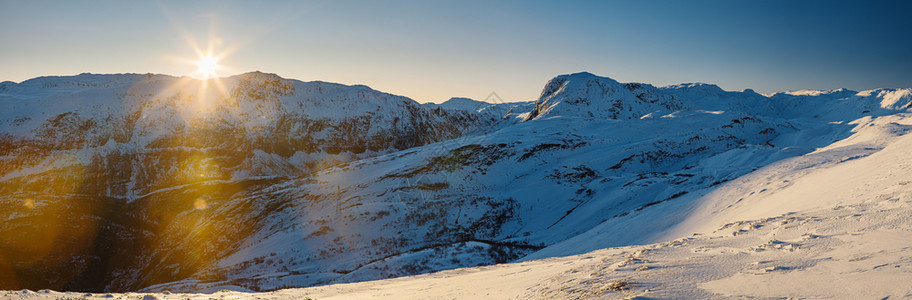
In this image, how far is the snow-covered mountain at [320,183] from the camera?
33.3 metres

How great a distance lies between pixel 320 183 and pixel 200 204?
19.4m

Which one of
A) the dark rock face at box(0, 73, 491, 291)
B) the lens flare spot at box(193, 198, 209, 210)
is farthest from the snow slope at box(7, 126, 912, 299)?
the lens flare spot at box(193, 198, 209, 210)

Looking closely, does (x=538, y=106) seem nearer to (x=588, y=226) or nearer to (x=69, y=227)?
(x=588, y=226)

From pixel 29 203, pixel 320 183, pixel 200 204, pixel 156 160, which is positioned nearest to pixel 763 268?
pixel 320 183

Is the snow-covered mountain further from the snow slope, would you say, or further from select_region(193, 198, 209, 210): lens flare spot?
the snow slope

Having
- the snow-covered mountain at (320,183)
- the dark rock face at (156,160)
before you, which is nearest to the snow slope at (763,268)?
the snow-covered mountain at (320,183)

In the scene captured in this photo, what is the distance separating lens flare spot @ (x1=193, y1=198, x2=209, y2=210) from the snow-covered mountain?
0.40 m

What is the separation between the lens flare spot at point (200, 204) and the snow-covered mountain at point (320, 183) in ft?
1.30

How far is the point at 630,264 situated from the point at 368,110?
113 metres

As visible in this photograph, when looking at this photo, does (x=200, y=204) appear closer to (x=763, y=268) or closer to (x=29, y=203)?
(x=29, y=203)

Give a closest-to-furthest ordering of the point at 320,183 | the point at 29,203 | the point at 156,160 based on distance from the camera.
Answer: the point at 320,183
the point at 29,203
the point at 156,160

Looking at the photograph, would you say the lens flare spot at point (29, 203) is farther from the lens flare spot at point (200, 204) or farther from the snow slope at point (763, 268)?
the snow slope at point (763, 268)

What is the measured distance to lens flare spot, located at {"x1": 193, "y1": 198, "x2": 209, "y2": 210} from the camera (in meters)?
57.6

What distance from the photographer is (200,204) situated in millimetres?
59250
